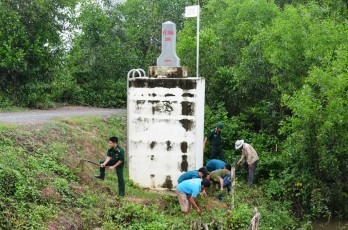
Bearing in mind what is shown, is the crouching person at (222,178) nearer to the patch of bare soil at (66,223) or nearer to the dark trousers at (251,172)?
the dark trousers at (251,172)

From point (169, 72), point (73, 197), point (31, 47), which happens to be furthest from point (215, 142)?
point (31, 47)

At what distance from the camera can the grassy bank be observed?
9.73m

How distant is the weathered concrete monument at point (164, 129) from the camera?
44.9 feet

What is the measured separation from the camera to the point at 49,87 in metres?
21.5

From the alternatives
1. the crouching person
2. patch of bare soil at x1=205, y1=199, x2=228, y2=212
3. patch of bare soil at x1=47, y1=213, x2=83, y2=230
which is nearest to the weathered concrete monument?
the crouching person

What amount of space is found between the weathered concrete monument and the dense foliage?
9.73ft

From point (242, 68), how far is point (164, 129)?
590 centimetres

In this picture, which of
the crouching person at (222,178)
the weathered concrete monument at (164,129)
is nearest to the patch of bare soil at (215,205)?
the crouching person at (222,178)

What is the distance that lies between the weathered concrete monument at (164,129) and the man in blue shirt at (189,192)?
5.74 ft

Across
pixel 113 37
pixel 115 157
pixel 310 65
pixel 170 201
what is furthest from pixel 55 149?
pixel 113 37

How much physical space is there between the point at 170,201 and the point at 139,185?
1.52 metres

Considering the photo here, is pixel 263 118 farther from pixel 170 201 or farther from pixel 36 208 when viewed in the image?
pixel 36 208

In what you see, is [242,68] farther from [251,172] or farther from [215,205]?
[215,205]

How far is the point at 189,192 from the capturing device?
11680 mm
